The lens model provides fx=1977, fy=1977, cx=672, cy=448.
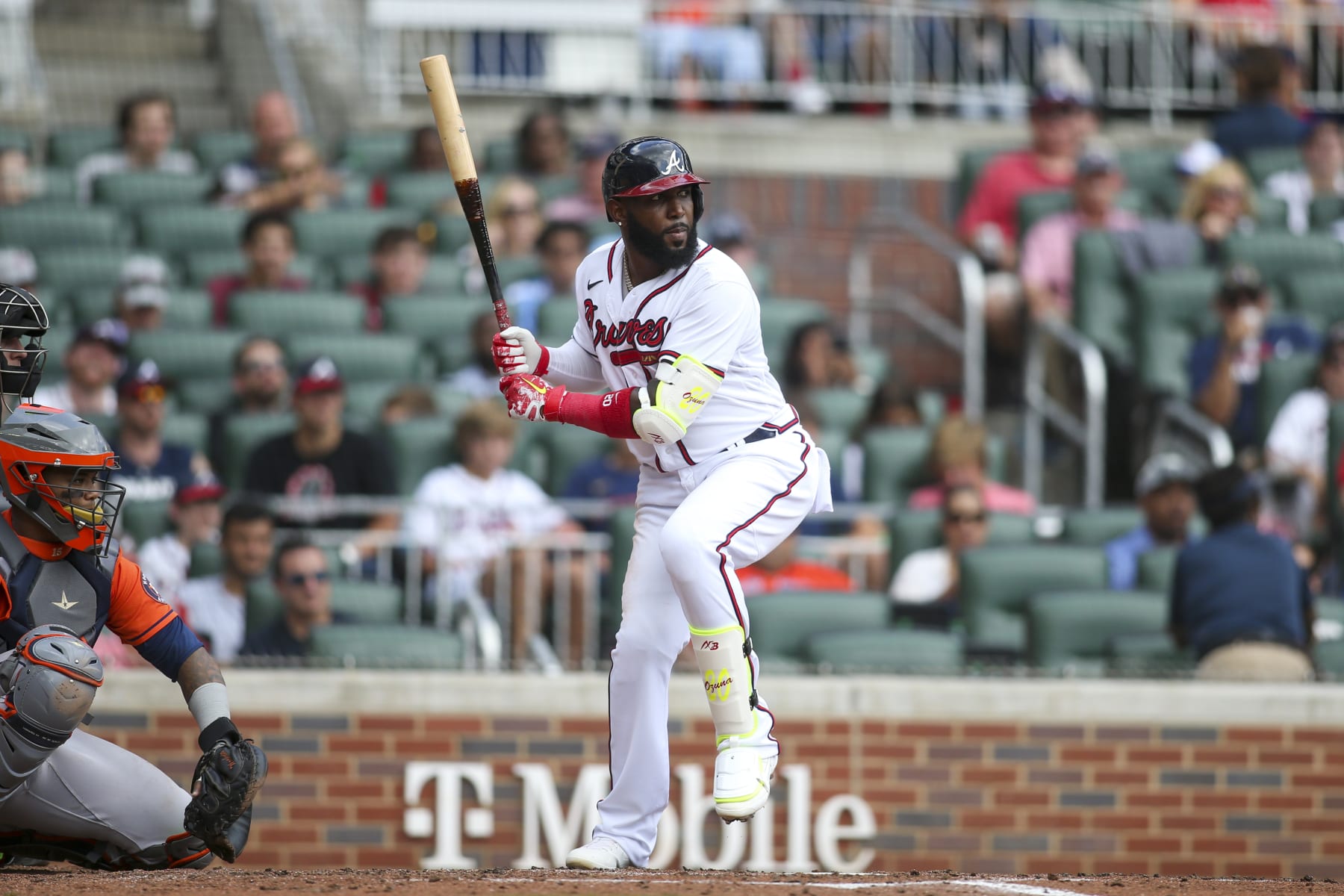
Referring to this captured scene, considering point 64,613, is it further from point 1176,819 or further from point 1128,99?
point 1128,99

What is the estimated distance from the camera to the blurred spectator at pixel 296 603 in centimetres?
704

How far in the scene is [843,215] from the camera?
11.2 m

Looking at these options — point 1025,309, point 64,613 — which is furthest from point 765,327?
point 64,613

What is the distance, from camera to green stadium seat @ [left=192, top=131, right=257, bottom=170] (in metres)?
10.7

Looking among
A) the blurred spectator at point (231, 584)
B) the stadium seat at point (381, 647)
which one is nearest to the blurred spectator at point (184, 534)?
the blurred spectator at point (231, 584)

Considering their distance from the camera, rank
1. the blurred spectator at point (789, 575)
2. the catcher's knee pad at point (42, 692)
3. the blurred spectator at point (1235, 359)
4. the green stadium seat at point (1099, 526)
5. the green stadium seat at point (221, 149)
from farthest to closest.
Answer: the green stadium seat at point (221, 149) < the blurred spectator at point (1235, 359) < the green stadium seat at point (1099, 526) < the blurred spectator at point (789, 575) < the catcher's knee pad at point (42, 692)

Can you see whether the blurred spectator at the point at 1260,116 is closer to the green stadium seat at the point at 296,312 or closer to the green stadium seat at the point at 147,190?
the green stadium seat at the point at 296,312

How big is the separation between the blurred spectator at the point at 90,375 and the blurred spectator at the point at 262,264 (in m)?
0.88

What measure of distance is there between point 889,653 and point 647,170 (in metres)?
2.75

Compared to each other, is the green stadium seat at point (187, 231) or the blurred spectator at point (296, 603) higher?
the green stadium seat at point (187, 231)

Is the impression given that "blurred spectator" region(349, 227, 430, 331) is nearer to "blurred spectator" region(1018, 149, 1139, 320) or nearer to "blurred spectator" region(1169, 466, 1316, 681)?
"blurred spectator" region(1018, 149, 1139, 320)

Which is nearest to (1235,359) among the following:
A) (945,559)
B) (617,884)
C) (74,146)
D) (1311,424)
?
(1311,424)

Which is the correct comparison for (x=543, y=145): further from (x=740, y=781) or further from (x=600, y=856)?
(x=740, y=781)

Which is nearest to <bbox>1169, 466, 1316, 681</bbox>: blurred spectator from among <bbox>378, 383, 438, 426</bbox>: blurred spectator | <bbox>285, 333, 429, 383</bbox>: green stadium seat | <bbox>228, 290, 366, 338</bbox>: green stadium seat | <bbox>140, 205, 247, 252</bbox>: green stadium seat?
<bbox>378, 383, 438, 426</bbox>: blurred spectator
